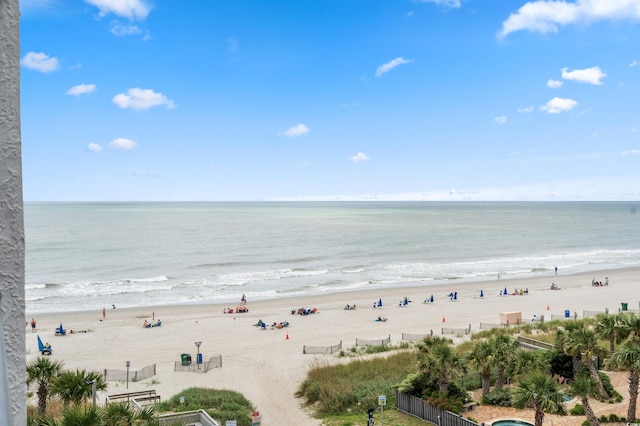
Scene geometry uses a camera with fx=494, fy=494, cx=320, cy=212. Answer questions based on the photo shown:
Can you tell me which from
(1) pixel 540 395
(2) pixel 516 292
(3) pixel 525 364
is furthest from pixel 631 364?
(2) pixel 516 292

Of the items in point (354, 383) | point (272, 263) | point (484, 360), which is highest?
point (484, 360)

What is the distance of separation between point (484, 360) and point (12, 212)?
57.7ft

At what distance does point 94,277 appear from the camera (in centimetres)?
5784

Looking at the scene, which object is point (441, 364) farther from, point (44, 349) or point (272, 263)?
point (272, 263)

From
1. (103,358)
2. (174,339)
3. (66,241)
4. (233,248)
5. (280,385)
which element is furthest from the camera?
(66,241)

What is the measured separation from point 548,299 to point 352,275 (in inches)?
899

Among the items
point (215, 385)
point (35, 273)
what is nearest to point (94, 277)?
point (35, 273)

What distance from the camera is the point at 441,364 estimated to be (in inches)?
651

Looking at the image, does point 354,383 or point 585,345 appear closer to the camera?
point 585,345

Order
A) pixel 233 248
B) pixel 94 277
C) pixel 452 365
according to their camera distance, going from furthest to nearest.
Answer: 1. pixel 233 248
2. pixel 94 277
3. pixel 452 365

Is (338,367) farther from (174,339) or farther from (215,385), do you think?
(174,339)

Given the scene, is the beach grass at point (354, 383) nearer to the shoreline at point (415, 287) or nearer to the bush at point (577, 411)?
the bush at point (577, 411)

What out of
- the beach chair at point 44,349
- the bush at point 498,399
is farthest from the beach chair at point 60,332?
the bush at point 498,399

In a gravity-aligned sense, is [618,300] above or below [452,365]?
below
